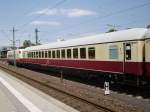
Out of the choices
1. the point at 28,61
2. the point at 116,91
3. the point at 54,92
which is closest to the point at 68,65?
the point at 54,92

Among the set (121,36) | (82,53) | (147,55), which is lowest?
(147,55)

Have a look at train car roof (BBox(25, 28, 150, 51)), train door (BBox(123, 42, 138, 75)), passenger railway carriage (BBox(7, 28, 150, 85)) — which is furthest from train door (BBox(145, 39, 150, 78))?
train door (BBox(123, 42, 138, 75))

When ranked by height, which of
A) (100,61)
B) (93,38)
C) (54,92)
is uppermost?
(93,38)

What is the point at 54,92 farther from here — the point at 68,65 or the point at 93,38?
the point at 68,65

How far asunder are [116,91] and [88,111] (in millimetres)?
5737

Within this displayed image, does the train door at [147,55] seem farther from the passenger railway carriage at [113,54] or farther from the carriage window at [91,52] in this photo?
the carriage window at [91,52]

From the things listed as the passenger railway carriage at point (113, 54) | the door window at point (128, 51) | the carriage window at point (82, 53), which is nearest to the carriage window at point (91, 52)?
the passenger railway carriage at point (113, 54)

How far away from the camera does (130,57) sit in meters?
17.0

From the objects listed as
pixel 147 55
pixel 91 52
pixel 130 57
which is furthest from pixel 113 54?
pixel 147 55

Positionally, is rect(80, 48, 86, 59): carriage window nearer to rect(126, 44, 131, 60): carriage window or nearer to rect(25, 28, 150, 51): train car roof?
rect(25, 28, 150, 51): train car roof

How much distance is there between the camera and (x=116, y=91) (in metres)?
18.3

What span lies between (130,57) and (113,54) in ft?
6.51

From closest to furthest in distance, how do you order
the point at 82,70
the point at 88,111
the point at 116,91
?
the point at 88,111, the point at 116,91, the point at 82,70

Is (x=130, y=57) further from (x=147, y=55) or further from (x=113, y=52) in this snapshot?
(x=113, y=52)
